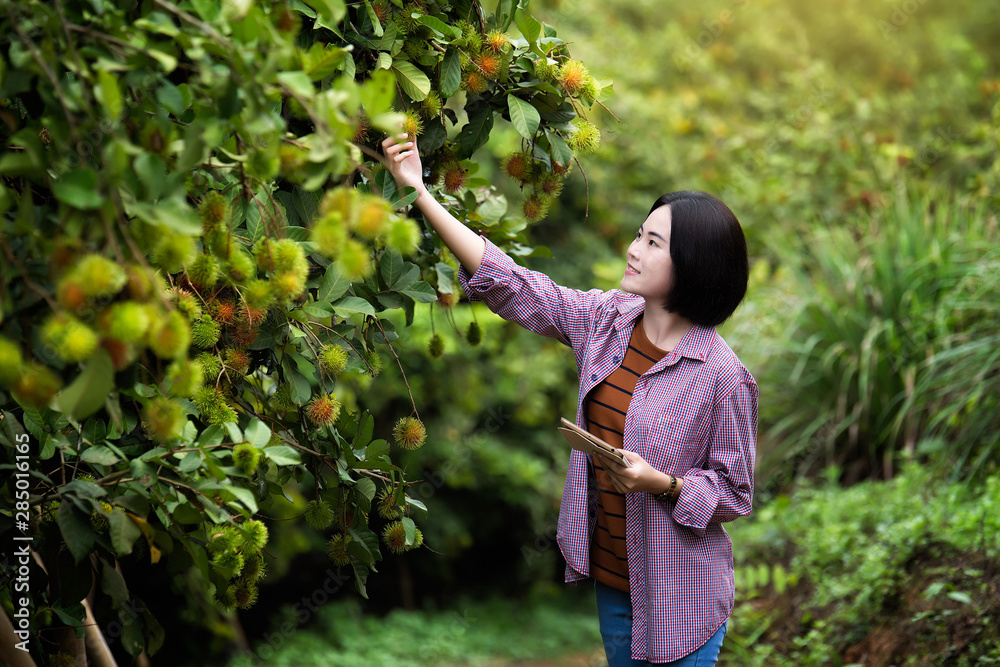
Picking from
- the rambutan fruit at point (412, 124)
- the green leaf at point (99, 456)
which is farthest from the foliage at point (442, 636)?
the rambutan fruit at point (412, 124)

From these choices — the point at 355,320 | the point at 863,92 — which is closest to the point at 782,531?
the point at 355,320

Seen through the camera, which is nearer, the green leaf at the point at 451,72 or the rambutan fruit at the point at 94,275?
the rambutan fruit at the point at 94,275

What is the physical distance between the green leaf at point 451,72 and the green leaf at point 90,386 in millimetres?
875

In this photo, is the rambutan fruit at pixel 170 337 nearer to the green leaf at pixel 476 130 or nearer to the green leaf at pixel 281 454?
the green leaf at pixel 281 454

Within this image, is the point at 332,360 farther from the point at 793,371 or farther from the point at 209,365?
the point at 793,371

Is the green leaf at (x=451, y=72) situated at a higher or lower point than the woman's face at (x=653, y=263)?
higher

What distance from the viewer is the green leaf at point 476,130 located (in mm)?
1681

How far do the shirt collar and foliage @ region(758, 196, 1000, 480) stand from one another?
5.98ft

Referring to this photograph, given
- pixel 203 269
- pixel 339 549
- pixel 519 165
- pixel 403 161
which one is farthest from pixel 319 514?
pixel 519 165

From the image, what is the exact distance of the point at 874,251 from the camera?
13.6ft

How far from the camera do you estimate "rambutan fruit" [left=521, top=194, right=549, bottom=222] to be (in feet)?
5.65

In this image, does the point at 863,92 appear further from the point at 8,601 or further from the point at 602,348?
the point at 8,601

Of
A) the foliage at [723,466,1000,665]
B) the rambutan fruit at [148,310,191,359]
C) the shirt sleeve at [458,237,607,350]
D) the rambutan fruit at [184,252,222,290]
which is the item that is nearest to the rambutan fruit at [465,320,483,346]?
the shirt sleeve at [458,237,607,350]

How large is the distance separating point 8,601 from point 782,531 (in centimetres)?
308
